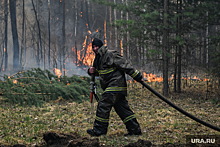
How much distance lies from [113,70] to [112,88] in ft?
1.42

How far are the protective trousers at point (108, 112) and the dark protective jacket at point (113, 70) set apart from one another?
0.16 m

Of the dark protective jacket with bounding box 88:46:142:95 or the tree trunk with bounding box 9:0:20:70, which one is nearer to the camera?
the dark protective jacket with bounding box 88:46:142:95

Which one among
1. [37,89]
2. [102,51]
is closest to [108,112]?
[102,51]

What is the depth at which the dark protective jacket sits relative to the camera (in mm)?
4211

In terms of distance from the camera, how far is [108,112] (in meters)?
4.23

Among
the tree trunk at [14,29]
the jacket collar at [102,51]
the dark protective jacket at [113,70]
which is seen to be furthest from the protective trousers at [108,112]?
the tree trunk at [14,29]

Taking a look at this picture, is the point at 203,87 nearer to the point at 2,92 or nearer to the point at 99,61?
the point at 99,61

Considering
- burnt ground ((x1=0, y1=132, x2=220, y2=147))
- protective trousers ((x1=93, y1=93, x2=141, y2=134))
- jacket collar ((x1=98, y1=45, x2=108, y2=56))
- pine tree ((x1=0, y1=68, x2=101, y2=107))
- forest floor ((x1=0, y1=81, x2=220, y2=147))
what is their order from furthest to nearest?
1. pine tree ((x1=0, y1=68, x2=101, y2=107))
2. jacket collar ((x1=98, y1=45, x2=108, y2=56))
3. protective trousers ((x1=93, y1=93, x2=141, y2=134))
4. forest floor ((x1=0, y1=81, x2=220, y2=147))
5. burnt ground ((x1=0, y1=132, x2=220, y2=147))

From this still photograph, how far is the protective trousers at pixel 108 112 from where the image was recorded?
4191mm

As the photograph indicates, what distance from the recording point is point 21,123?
207 inches

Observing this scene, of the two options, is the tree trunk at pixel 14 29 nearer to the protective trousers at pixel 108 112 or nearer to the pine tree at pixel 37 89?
the pine tree at pixel 37 89

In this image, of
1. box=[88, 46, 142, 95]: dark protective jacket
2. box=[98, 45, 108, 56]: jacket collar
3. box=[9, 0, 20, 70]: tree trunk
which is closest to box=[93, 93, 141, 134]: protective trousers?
box=[88, 46, 142, 95]: dark protective jacket

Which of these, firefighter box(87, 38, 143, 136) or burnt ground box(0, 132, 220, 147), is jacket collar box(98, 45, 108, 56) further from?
burnt ground box(0, 132, 220, 147)

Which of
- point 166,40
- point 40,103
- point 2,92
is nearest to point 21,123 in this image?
point 40,103
